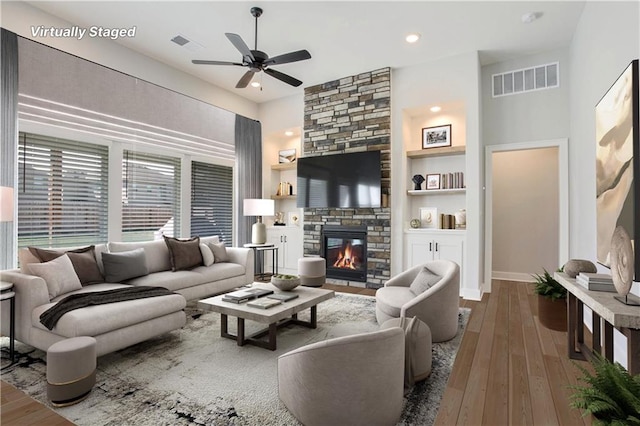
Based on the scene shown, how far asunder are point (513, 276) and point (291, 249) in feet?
13.2

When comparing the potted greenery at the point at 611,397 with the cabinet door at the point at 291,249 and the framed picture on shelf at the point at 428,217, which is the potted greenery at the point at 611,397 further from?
the cabinet door at the point at 291,249

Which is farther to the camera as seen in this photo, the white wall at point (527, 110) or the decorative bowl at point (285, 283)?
the white wall at point (527, 110)

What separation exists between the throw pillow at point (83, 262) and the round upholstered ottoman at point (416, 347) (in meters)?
2.91

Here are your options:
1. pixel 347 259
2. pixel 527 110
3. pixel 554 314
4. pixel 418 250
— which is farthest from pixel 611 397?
pixel 527 110

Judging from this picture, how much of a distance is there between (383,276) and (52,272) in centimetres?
406

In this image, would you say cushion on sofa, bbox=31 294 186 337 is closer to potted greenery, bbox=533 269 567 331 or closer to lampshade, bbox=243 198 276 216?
lampshade, bbox=243 198 276 216

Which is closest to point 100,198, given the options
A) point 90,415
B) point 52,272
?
point 52,272

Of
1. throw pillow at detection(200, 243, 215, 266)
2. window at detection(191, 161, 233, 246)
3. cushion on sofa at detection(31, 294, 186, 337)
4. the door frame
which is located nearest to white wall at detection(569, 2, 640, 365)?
the door frame

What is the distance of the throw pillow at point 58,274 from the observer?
9.11 ft

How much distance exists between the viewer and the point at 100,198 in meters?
4.38

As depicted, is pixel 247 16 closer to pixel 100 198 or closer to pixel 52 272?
pixel 100 198

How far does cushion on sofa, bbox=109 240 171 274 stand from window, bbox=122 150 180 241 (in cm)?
76

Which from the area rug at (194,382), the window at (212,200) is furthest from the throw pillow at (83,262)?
the window at (212,200)

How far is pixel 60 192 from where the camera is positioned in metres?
3.96
